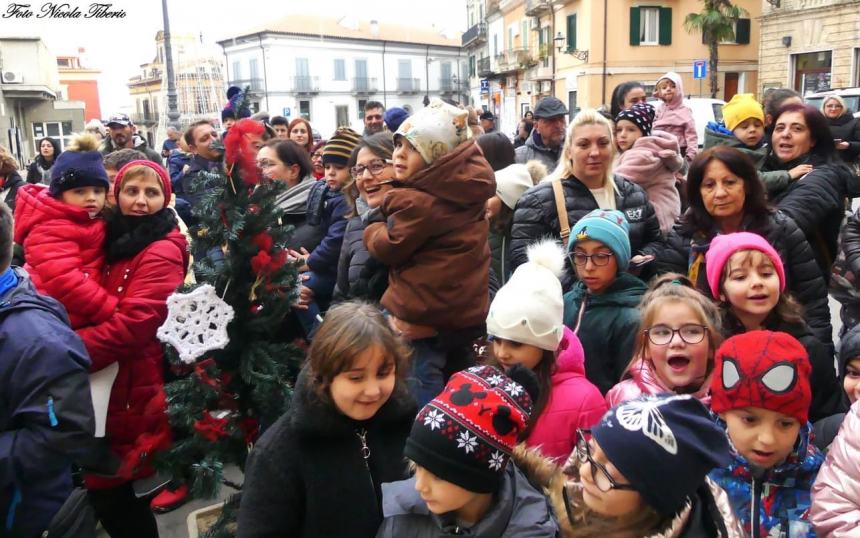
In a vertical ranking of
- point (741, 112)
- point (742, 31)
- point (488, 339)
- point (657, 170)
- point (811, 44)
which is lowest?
point (488, 339)

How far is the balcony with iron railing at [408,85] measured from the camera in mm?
70688

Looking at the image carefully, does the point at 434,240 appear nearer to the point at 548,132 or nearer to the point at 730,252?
the point at 730,252

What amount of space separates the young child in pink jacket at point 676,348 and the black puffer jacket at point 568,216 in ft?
3.81

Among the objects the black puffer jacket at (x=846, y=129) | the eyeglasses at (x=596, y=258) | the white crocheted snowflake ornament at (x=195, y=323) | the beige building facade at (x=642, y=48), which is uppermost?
the beige building facade at (x=642, y=48)

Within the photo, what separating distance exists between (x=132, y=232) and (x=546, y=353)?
82.6 inches

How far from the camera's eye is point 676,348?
272 cm

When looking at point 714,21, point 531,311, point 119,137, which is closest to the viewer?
point 531,311

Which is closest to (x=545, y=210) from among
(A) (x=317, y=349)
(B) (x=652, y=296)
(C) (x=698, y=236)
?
(C) (x=698, y=236)

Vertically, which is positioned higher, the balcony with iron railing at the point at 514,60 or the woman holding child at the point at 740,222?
the balcony with iron railing at the point at 514,60

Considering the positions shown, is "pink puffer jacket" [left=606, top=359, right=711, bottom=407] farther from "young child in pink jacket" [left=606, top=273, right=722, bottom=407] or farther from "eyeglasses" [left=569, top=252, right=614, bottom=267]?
"eyeglasses" [left=569, top=252, right=614, bottom=267]

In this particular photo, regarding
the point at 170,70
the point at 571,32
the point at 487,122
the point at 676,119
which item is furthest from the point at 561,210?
the point at 571,32

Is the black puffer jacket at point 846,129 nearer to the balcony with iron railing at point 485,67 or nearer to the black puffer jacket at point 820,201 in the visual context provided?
the black puffer jacket at point 820,201

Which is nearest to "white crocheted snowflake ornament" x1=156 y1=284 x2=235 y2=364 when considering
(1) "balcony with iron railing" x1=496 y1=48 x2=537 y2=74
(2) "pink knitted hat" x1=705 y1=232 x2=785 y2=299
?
(2) "pink knitted hat" x1=705 y1=232 x2=785 y2=299

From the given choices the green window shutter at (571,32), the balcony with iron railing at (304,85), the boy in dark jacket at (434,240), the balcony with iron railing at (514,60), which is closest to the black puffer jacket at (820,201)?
the boy in dark jacket at (434,240)
